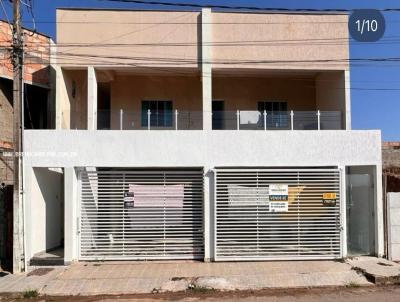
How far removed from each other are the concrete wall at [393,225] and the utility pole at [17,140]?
9933mm

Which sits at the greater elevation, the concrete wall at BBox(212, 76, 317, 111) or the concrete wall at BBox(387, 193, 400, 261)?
the concrete wall at BBox(212, 76, 317, 111)

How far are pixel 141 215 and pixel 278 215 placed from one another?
12.8 ft

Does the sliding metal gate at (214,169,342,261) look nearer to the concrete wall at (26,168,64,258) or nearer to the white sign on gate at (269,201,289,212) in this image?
the white sign on gate at (269,201,289,212)

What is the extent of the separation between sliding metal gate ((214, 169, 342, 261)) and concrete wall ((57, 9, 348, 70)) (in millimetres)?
4520

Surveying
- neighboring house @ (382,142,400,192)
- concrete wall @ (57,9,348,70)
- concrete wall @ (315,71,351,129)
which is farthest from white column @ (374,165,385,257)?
concrete wall @ (57,9,348,70)

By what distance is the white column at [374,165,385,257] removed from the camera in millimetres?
13414

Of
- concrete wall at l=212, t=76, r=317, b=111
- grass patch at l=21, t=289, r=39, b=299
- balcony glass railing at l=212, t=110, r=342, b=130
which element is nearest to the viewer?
grass patch at l=21, t=289, r=39, b=299

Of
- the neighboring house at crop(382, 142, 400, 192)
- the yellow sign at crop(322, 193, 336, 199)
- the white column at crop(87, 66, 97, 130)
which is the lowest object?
the yellow sign at crop(322, 193, 336, 199)

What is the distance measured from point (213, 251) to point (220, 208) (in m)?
1.21

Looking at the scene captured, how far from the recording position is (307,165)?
13500mm

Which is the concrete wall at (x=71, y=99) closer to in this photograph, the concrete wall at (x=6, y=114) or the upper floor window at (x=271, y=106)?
the concrete wall at (x=6, y=114)

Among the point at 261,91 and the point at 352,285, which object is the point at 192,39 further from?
the point at 352,285

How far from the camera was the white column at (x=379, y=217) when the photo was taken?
1341 centimetres

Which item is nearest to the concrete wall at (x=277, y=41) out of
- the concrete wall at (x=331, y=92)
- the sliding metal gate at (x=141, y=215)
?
the concrete wall at (x=331, y=92)
